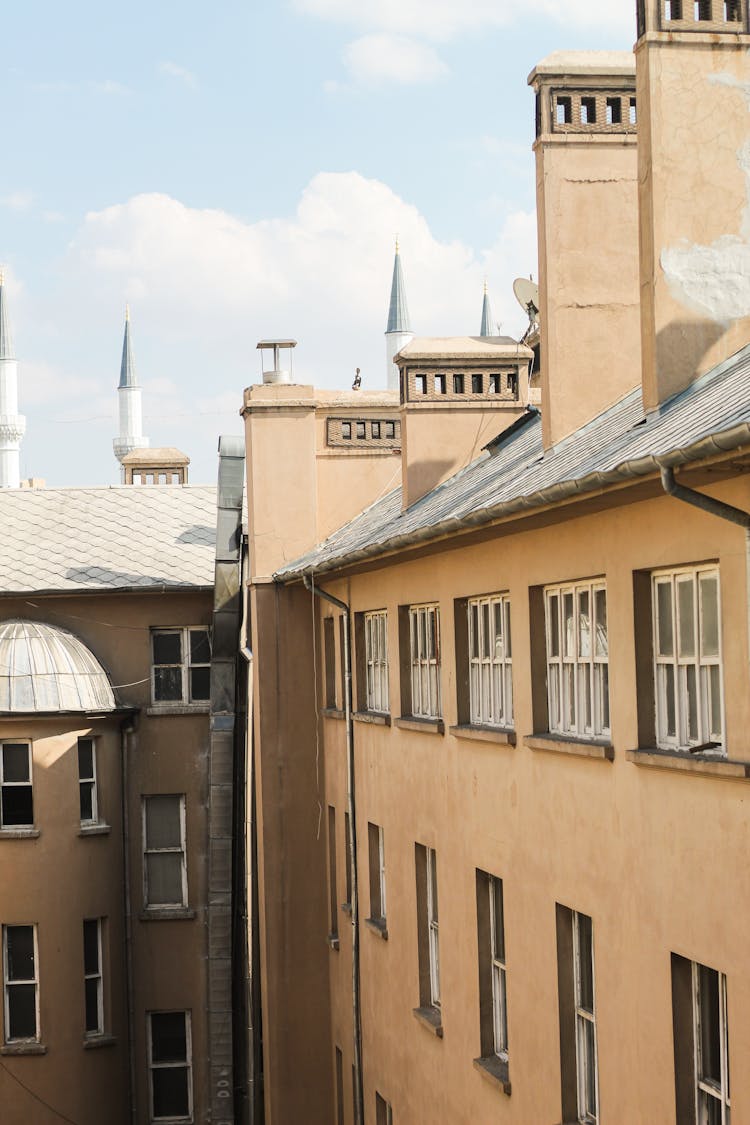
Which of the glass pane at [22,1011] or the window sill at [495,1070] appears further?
the glass pane at [22,1011]

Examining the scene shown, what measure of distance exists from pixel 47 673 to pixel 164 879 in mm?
4835

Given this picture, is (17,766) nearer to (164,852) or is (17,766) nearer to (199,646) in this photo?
(164,852)

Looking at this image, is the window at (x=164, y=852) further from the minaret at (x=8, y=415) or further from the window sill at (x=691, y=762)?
the minaret at (x=8, y=415)

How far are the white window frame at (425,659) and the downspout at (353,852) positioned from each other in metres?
2.75

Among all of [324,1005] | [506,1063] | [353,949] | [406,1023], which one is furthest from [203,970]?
[506,1063]

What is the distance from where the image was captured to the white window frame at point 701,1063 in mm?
9648

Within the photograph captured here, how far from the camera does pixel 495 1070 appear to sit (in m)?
14.3

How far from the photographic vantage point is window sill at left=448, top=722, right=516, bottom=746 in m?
13.7

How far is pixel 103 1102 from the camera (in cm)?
2659

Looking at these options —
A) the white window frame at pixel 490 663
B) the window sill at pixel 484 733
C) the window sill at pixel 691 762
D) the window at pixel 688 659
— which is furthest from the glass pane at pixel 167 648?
the window at pixel 688 659

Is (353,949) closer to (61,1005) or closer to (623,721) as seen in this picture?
(61,1005)

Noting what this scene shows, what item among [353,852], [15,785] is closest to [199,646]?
[15,785]

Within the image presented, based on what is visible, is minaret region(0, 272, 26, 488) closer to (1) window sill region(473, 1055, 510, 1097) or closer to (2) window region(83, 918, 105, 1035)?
(2) window region(83, 918, 105, 1035)

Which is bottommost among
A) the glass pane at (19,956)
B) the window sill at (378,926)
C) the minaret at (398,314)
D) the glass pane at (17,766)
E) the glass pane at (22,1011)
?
the glass pane at (22,1011)
